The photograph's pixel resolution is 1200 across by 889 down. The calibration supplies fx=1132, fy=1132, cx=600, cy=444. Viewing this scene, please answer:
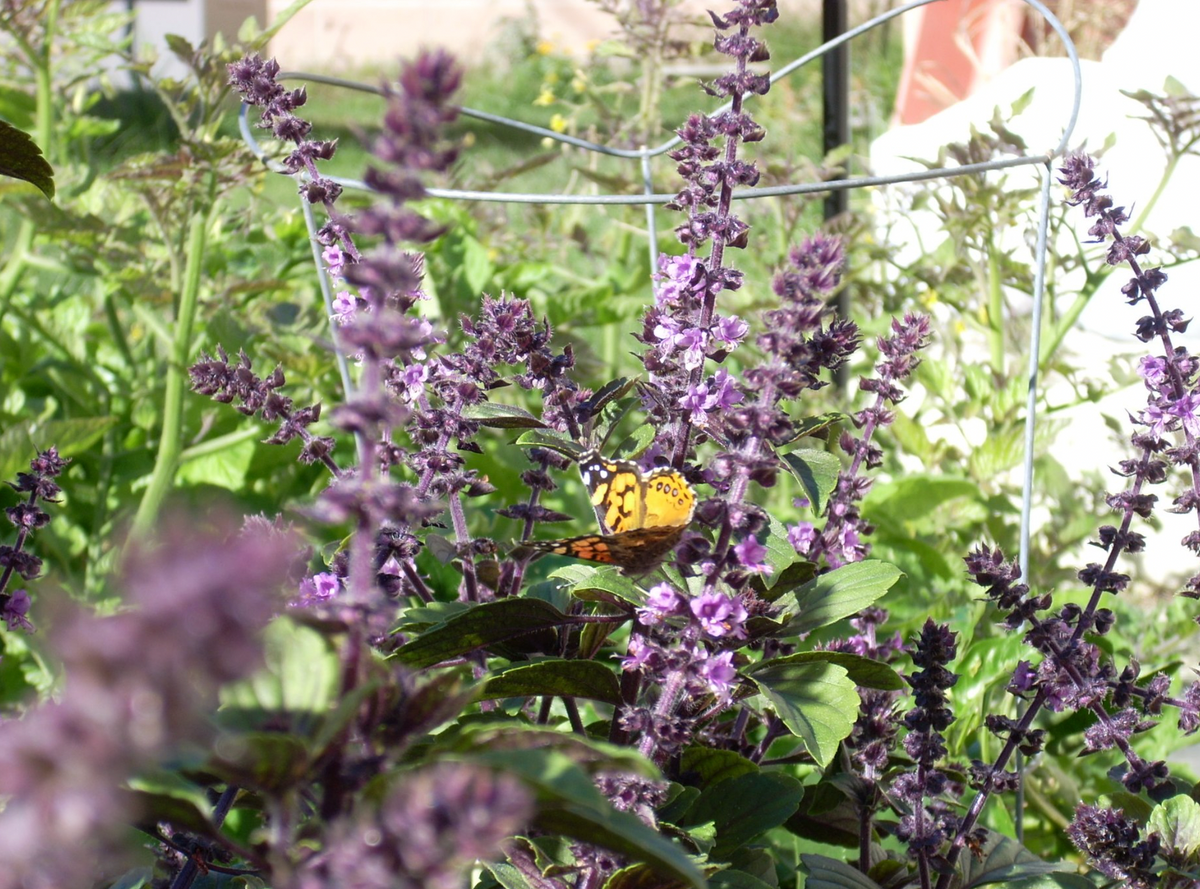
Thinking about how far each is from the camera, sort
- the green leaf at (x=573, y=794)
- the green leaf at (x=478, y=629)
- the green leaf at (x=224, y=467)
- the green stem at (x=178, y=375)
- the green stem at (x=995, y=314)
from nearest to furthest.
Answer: the green leaf at (x=573, y=794) → the green leaf at (x=478, y=629) → the green stem at (x=178, y=375) → the green stem at (x=995, y=314) → the green leaf at (x=224, y=467)

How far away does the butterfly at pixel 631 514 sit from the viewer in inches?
33.4

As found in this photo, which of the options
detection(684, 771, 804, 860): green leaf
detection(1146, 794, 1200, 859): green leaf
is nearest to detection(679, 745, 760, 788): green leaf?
detection(684, 771, 804, 860): green leaf

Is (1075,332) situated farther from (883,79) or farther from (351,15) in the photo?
(351,15)

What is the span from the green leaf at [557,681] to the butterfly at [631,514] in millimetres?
93

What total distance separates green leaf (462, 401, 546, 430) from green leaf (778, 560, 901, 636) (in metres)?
0.30

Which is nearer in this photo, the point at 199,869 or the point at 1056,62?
the point at 199,869

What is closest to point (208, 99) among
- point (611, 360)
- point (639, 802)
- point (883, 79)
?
point (611, 360)

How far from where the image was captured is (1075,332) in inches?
137

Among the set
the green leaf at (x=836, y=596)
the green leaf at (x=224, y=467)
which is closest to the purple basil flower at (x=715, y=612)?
the green leaf at (x=836, y=596)

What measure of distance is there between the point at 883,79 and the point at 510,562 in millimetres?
5954

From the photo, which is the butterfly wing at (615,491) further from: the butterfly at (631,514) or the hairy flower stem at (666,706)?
the hairy flower stem at (666,706)

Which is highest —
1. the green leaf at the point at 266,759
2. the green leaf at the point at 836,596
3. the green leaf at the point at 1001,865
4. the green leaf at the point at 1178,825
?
the green leaf at the point at 266,759

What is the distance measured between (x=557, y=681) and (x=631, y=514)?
15 centimetres

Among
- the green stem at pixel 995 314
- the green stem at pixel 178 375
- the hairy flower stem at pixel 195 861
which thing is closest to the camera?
the hairy flower stem at pixel 195 861
